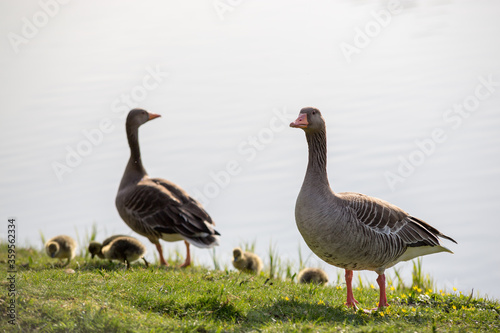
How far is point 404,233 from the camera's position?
770 cm

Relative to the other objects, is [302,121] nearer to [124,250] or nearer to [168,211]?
[168,211]

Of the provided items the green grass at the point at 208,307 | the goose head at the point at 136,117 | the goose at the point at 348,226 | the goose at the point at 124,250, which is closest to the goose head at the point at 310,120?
the goose at the point at 348,226

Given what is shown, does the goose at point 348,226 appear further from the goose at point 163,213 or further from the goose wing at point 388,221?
the goose at point 163,213

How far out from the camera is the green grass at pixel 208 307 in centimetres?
623

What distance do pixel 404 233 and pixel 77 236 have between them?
7.47 metres

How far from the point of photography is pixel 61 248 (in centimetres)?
1035

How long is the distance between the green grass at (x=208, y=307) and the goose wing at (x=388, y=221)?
0.76 metres

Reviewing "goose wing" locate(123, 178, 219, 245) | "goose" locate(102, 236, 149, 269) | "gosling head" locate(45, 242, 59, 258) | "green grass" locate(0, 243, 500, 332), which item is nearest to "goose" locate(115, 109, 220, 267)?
"goose wing" locate(123, 178, 219, 245)

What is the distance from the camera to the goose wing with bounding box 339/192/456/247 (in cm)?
747

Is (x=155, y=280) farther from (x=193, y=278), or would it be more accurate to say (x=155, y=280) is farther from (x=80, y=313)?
(x=80, y=313)

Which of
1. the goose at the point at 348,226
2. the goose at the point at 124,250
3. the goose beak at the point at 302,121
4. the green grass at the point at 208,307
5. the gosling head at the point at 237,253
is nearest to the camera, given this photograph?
the green grass at the point at 208,307

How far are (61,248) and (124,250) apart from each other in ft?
4.30

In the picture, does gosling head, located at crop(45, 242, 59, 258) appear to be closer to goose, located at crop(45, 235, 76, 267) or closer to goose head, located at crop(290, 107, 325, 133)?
goose, located at crop(45, 235, 76, 267)

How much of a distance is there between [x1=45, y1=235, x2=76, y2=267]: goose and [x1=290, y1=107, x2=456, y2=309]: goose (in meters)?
4.79
